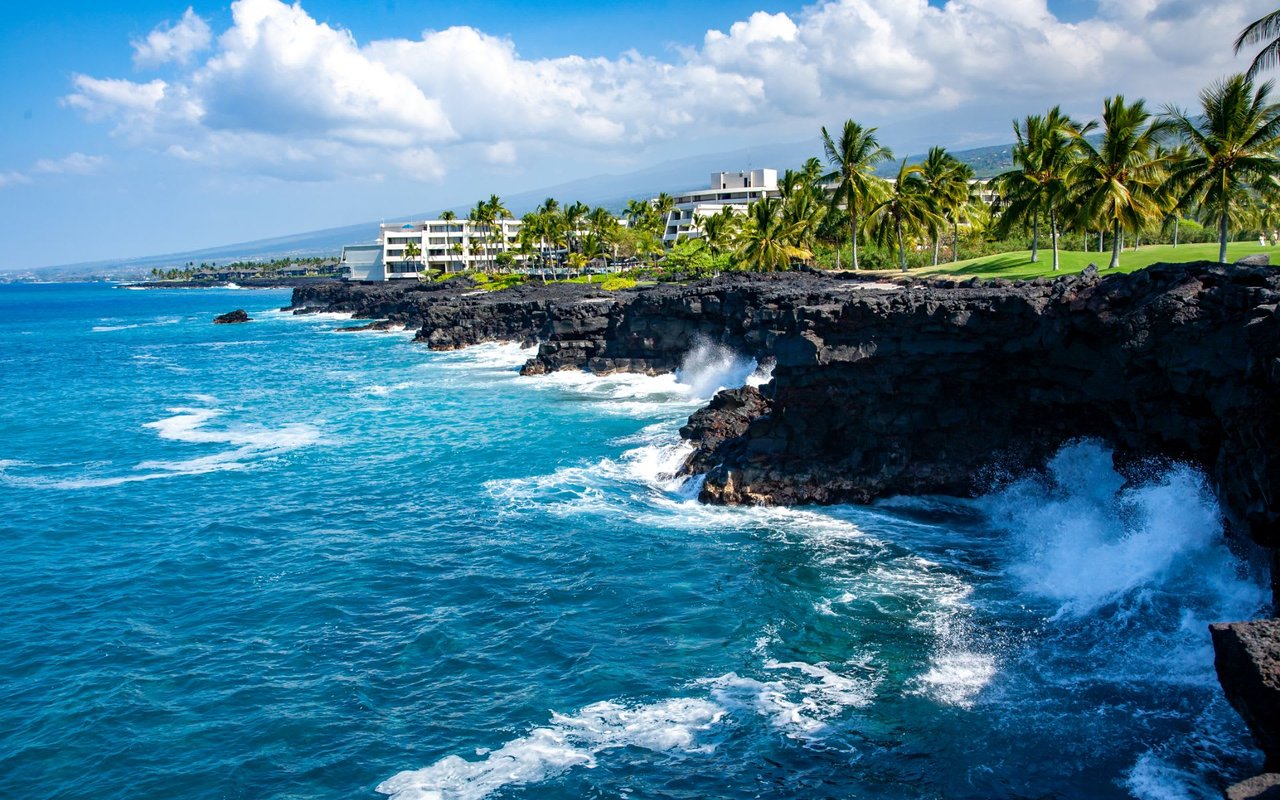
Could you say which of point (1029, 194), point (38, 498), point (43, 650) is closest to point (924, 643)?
point (43, 650)

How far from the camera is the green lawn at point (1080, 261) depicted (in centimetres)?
4200

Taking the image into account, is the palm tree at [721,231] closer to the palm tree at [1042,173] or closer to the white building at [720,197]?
the white building at [720,197]

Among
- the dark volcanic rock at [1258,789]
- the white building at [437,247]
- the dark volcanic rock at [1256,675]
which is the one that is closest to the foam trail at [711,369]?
the dark volcanic rock at [1256,675]

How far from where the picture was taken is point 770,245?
76875 mm

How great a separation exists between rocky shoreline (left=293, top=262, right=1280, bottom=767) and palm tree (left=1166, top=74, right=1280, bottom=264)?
35.3ft

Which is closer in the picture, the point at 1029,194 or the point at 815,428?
the point at 815,428

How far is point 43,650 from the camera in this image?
20.9 metres

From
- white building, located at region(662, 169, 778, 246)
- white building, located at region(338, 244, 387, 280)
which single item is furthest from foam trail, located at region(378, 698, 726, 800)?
white building, located at region(338, 244, 387, 280)

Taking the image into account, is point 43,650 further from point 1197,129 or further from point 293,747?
point 1197,129

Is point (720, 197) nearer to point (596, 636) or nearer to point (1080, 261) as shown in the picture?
point (1080, 261)

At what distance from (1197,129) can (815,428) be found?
21.5m

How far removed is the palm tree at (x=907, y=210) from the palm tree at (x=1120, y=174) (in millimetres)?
15583

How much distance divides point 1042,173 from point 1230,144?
1447cm

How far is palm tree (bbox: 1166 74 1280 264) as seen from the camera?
108 ft
